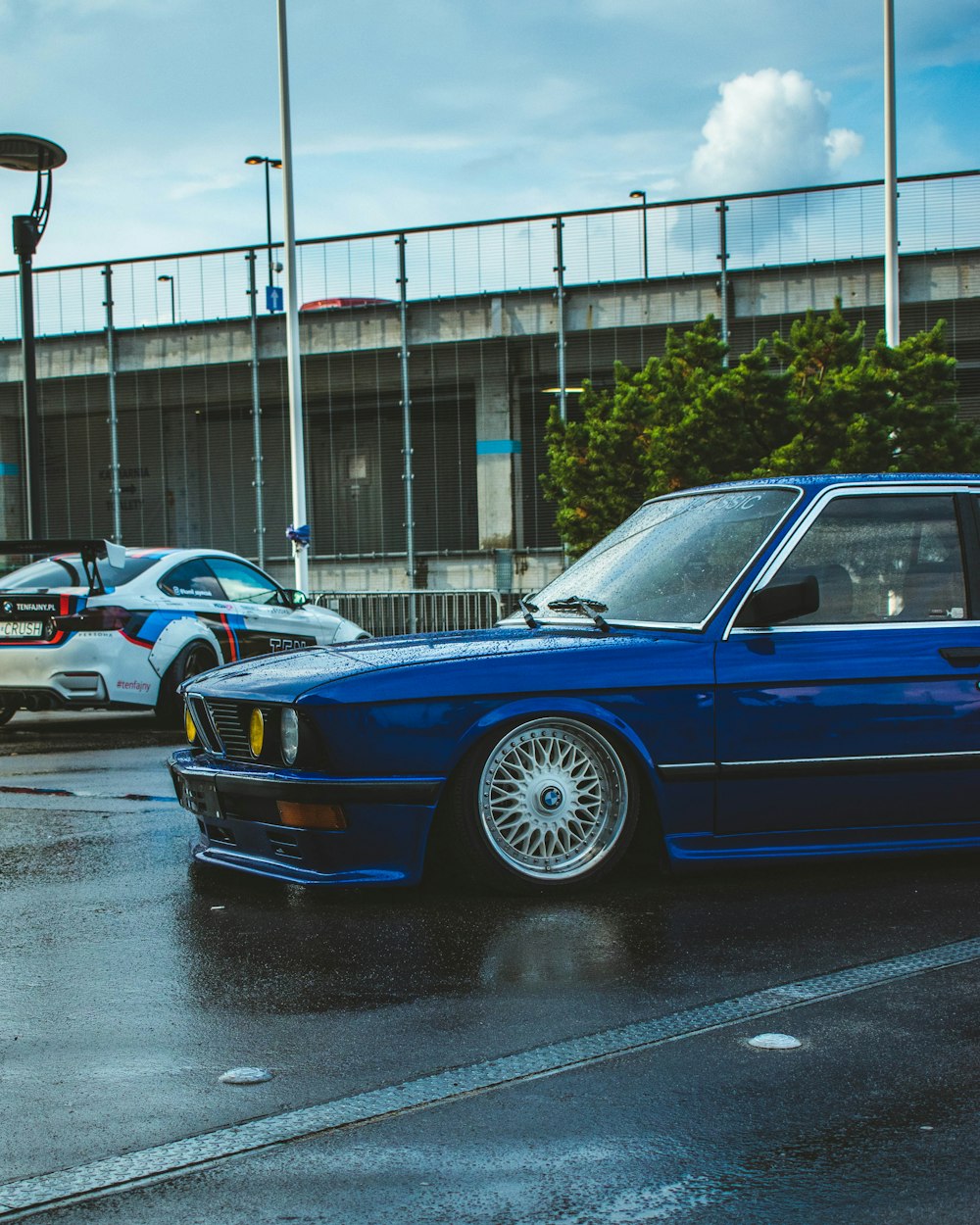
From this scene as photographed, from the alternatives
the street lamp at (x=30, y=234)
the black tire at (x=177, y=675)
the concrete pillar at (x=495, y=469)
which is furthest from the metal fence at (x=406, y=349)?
Result: the black tire at (x=177, y=675)

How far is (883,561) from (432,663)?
180 centimetres

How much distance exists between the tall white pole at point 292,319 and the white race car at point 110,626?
1124 cm

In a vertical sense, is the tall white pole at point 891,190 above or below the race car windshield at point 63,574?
above

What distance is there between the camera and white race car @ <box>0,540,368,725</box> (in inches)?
462

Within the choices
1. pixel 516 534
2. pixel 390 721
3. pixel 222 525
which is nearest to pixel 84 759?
pixel 390 721

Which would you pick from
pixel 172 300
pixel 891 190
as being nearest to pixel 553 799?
pixel 891 190

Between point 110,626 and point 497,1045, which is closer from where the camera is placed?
point 497,1045

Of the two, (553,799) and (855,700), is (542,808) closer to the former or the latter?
(553,799)

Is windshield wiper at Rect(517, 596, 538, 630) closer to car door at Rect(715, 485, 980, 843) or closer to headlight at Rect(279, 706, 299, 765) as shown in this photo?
car door at Rect(715, 485, 980, 843)

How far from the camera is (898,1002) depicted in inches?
159

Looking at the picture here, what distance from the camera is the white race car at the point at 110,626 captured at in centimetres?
1173

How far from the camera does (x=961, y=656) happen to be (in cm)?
575

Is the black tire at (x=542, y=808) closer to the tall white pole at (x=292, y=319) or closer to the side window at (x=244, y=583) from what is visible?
the side window at (x=244, y=583)

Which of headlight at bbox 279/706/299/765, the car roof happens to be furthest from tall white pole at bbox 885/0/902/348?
headlight at bbox 279/706/299/765
